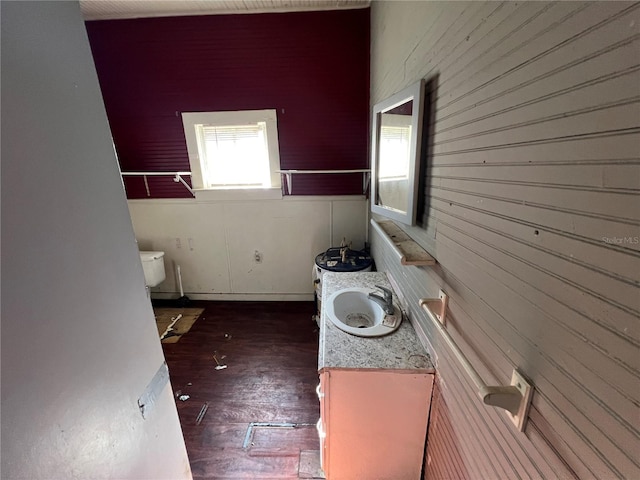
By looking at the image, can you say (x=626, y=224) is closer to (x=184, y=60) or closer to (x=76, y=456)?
(x=76, y=456)

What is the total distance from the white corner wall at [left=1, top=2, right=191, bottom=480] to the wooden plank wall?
1.02 meters

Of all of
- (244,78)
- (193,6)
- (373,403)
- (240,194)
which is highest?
(193,6)

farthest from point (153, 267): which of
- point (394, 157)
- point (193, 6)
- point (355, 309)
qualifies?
point (394, 157)

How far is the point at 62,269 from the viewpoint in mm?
581

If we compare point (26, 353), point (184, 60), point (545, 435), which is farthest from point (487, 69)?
point (184, 60)

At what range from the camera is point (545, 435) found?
55 cm

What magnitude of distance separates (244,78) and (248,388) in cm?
281

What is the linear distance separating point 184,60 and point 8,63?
2.60 metres

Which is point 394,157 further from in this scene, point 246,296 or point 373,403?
point 246,296

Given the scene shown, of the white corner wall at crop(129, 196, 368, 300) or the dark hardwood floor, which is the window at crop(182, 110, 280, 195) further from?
the dark hardwood floor

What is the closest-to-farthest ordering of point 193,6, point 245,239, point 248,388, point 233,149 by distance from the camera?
1. point 248,388
2. point 193,6
3. point 233,149
4. point 245,239

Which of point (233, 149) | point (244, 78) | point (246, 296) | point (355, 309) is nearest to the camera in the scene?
point (355, 309)

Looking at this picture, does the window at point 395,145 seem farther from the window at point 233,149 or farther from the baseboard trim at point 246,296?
the baseboard trim at point 246,296

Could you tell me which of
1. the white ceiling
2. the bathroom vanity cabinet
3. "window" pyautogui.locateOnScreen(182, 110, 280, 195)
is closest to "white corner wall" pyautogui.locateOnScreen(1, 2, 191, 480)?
the bathroom vanity cabinet
